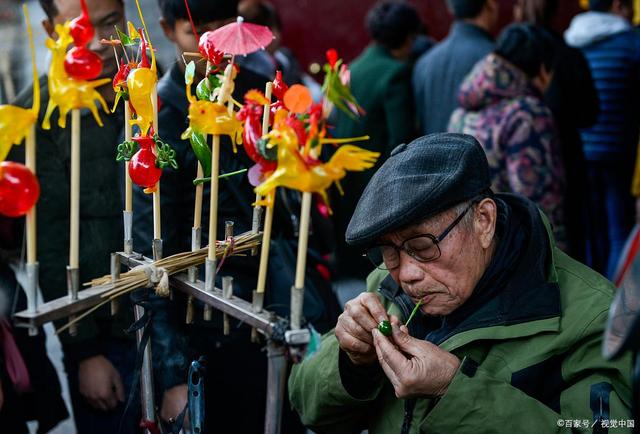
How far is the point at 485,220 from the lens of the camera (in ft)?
6.08

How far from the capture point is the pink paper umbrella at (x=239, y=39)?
1459 mm

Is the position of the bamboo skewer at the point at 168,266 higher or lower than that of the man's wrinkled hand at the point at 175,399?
higher

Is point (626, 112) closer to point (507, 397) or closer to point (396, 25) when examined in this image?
point (396, 25)

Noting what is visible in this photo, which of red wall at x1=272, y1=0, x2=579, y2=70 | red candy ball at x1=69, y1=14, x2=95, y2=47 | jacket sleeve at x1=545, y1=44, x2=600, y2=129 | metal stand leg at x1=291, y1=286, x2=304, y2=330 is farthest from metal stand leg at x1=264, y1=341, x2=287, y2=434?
red wall at x1=272, y1=0, x2=579, y2=70

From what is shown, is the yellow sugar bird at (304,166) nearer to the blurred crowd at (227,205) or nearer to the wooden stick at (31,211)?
the wooden stick at (31,211)

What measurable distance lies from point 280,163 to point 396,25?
13.0ft

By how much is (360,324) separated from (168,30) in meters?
1.29

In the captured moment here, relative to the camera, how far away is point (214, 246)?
4.96 feet

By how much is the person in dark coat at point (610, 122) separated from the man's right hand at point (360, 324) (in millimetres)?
3081

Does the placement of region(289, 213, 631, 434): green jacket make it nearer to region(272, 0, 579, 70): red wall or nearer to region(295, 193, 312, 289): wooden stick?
region(295, 193, 312, 289): wooden stick

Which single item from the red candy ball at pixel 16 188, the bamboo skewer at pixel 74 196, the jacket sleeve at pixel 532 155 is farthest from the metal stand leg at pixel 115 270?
the jacket sleeve at pixel 532 155

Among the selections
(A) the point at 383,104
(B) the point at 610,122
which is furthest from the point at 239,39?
(B) the point at 610,122

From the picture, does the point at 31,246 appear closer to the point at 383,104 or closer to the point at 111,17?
the point at 111,17

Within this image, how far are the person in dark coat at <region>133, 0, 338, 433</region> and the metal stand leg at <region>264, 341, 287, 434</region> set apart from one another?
773 mm
